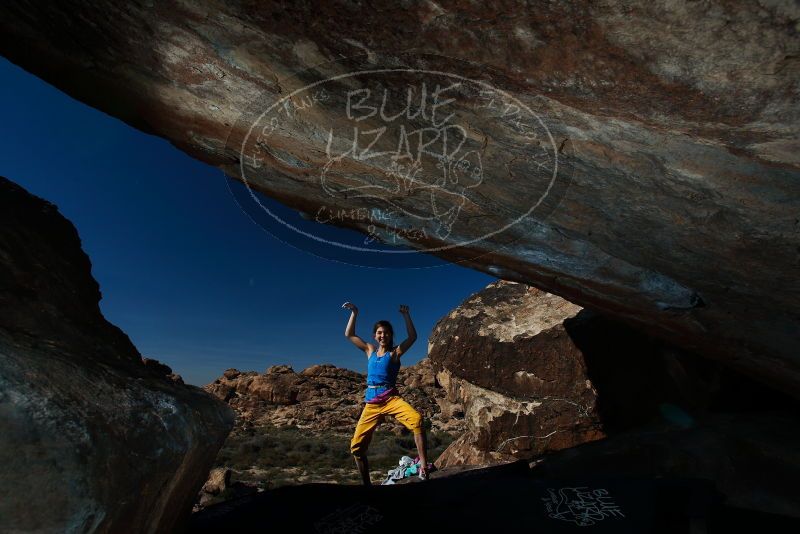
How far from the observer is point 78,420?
1856mm

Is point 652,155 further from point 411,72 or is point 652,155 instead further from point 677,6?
point 411,72

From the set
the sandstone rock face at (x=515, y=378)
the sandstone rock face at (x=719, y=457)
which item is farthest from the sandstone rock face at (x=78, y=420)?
the sandstone rock face at (x=515, y=378)

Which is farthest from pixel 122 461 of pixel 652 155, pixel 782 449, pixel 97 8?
pixel 782 449

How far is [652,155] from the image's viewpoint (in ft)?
9.92

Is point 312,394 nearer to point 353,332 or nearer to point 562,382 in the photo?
point 562,382

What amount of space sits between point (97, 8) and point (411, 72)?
210cm

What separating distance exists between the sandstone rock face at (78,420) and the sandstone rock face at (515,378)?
20.0 feet

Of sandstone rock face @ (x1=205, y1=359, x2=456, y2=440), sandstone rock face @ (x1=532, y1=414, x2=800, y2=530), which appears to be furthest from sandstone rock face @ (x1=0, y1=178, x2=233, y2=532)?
sandstone rock face @ (x1=205, y1=359, x2=456, y2=440)

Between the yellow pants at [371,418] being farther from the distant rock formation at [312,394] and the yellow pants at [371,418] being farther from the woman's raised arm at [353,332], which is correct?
the distant rock formation at [312,394]

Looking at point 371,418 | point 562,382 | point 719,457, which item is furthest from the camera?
point 562,382

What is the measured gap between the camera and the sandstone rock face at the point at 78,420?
168 centimetres

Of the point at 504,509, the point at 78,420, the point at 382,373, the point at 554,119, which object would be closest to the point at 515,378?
the point at 382,373

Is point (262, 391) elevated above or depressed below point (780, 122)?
above

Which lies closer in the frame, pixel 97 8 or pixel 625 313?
pixel 97 8
